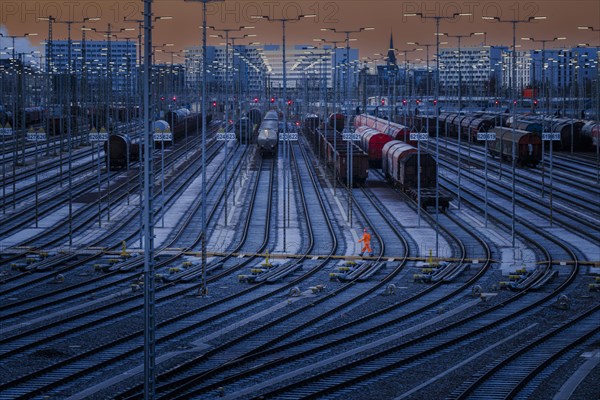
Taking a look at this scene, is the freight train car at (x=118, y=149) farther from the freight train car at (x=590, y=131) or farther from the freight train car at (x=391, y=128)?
the freight train car at (x=590, y=131)

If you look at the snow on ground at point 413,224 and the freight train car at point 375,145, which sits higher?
the freight train car at point 375,145

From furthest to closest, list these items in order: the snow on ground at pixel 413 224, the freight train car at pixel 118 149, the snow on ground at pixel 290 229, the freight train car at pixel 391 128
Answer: the freight train car at pixel 391 128 → the freight train car at pixel 118 149 → the snow on ground at pixel 290 229 → the snow on ground at pixel 413 224

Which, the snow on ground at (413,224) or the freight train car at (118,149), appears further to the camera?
the freight train car at (118,149)

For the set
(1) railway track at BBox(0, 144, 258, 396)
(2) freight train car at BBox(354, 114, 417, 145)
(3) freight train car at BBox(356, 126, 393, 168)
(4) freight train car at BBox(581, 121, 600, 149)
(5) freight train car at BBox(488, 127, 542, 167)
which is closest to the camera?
(1) railway track at BBox(0, 144, 258, 396)

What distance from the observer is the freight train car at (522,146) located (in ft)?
233

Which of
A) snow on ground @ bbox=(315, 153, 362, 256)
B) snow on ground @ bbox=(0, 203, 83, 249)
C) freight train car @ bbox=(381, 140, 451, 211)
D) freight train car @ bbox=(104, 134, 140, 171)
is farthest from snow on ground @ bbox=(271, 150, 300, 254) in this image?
freight train car @ bbox=(104, 134, 140, 171)

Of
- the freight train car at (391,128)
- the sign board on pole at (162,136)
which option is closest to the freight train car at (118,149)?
the freight train car at (391,128)

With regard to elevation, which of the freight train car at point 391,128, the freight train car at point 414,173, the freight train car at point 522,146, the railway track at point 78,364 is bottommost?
the railway track at point 78,364

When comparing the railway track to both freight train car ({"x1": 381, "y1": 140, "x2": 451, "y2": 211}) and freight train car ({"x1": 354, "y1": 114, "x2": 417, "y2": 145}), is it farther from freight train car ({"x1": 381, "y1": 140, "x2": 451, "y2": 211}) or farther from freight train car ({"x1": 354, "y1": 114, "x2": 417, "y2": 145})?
freight train car ({"x1": 354, "y1": 114, "x2": 417, "y2": 145})

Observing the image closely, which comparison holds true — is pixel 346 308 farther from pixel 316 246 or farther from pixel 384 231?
pixel 384 231

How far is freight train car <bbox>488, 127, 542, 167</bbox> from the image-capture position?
233 feet

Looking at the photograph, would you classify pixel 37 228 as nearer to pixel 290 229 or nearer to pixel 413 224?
pixel 290 229

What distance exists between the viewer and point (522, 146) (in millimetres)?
71875

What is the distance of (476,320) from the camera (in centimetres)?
2648
